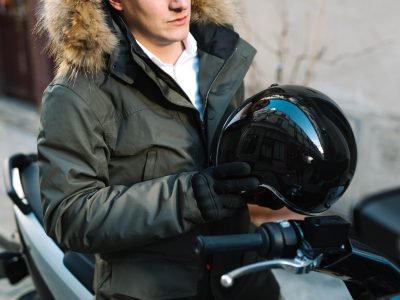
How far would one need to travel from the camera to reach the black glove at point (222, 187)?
1.27 metres

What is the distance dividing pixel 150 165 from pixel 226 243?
0.44 metres

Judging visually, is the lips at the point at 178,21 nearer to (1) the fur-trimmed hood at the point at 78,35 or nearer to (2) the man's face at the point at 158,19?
(2) the man's face at the point at 158,19

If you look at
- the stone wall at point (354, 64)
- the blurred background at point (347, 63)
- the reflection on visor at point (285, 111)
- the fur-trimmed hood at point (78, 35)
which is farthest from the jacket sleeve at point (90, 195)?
the stone wall at point (354, 64)

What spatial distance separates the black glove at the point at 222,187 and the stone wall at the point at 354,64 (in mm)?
2519

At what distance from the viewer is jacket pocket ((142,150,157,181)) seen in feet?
4.98

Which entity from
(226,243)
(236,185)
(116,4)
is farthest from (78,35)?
(226,243)

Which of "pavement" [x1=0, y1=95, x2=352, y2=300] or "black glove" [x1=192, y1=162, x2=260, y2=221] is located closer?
"black glove" [x1=192, y1=162, x2=260, y2=221]

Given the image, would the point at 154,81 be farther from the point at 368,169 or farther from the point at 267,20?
the point at 267,20

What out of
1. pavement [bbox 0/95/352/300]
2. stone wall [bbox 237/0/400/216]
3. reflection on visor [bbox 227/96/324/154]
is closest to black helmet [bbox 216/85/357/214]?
reflection on visor [bbox 227/96/324/154]

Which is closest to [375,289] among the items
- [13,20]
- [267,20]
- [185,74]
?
[185,74]

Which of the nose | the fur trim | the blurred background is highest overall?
the nose

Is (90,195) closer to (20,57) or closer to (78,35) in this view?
(78,35)

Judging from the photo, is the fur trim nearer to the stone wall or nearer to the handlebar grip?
the handlebar grip

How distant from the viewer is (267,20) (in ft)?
14.6
